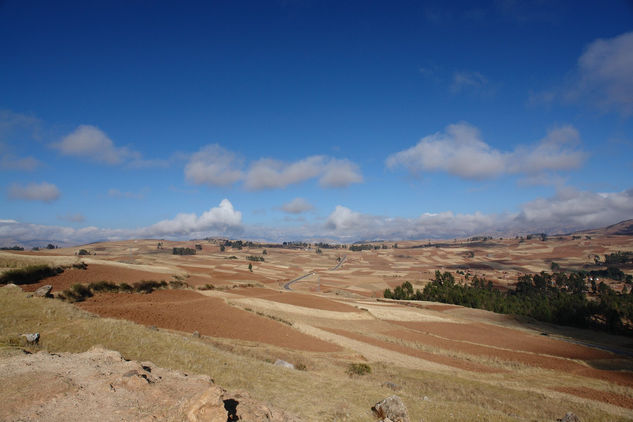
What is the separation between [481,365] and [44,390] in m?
38.0

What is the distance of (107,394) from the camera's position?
9.78 meters

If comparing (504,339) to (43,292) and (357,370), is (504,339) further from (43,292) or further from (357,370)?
(43,292)

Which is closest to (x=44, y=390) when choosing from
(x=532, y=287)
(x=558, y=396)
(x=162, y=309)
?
(x=162, y=309)

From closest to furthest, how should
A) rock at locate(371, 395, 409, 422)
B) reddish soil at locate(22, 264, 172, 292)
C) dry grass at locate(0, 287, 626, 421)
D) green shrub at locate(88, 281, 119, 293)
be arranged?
1. rock at locate(371, 395, 409, 422)
2. dry grass at locate(0, 287, 626, 421)
3. reddish soil at locate(22, 264, 172, 292)
4. green shrub at locate(88, 281, 119, 293)

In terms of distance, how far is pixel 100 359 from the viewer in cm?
1293

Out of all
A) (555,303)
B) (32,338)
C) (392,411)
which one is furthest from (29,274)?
(555,303)

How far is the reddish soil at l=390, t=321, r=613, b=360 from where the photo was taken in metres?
45.9

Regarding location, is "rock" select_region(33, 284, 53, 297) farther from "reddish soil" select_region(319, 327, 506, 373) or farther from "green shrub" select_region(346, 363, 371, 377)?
"reddish soil" select_region(319, 327, 506, 373)

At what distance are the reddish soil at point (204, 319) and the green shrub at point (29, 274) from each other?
27.4 ft

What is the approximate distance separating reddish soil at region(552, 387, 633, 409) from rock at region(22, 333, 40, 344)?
37972mm

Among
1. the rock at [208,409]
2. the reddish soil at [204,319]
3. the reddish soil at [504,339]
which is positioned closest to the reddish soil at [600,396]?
the reddish soil at [504,339]

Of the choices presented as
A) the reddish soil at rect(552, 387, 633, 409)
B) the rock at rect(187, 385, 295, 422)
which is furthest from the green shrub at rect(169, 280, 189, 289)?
the reddish soil at rect(552, 387, 633, 409)

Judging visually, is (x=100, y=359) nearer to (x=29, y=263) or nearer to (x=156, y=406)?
(x=156, y=406)

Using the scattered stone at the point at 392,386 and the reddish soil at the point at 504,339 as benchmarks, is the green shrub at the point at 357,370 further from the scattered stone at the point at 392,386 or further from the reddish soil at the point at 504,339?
the reddish soil at the point at 504,339
